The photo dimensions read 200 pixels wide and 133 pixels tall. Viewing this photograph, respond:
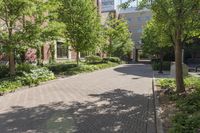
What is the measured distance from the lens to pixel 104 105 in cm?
998

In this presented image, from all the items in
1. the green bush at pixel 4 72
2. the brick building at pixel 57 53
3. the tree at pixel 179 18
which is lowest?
the green bush at pixel 4 72

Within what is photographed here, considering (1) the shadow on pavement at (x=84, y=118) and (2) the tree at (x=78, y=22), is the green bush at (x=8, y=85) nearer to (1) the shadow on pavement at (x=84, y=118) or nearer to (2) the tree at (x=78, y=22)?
(1) the shadow on pavement at (x=84, y=118)

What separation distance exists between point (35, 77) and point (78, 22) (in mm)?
9861

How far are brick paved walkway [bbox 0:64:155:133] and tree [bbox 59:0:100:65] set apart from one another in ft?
37.1

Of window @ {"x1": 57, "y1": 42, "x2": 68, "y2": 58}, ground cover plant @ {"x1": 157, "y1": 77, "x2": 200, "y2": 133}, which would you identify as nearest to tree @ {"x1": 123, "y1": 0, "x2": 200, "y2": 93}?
ground cover plant @ {"x1": 157, "y1": 77, "x2": 200, "y2": 133}

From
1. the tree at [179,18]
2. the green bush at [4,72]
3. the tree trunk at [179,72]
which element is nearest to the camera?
the tree at [179,18]

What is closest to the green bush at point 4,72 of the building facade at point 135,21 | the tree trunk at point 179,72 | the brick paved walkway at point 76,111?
the brick paved walkway at point 76,111

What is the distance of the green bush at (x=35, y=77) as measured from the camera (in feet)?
47.3

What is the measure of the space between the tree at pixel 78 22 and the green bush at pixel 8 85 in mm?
10723

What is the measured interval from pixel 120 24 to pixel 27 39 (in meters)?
27.5

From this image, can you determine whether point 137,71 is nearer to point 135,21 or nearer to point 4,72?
point 4,72

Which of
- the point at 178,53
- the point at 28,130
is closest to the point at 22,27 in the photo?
the point at 178,53

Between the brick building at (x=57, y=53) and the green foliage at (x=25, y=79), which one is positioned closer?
the green foliage at (x=25, y=79)

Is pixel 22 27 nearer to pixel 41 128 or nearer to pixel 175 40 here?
pixel 175 40
